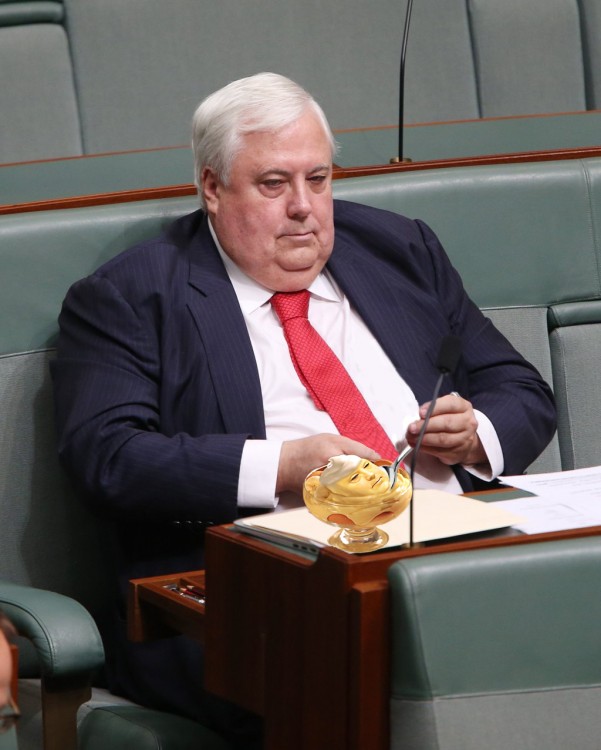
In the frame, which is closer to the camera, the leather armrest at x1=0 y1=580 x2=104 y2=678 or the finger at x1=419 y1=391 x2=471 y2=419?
the leather armrest at x1=0 y1=580 x2=104 y2=678

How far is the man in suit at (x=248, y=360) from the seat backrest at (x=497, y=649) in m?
0.48

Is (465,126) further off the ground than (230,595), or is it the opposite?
(465,126)

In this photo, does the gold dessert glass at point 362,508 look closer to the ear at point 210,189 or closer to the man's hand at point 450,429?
the man's hand at point 450,429

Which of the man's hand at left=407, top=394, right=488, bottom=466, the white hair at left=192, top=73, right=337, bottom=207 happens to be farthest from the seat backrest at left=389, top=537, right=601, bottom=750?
the white hair at left=192, top=73, right=337, bottom=207

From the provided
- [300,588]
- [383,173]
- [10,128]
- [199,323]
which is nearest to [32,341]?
[199,323]

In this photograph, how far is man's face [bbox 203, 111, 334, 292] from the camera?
6.15 feet

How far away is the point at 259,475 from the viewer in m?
1.65

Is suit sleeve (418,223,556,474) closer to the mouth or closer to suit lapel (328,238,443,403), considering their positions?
suit lapel (328,238,443,403)

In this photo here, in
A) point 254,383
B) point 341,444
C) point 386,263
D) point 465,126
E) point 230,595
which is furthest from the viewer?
point 465,126

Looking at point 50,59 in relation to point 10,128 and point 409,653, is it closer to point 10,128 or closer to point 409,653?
point 10,128

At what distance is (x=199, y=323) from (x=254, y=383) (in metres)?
0.12

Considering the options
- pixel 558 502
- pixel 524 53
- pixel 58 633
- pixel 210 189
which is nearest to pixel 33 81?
pixel 524 53

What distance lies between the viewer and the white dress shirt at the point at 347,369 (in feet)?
5.87

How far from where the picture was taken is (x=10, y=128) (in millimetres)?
3330
